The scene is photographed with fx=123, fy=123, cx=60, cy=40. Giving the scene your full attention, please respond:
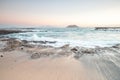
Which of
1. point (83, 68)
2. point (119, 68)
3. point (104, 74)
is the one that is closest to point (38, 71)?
point (83, 68)

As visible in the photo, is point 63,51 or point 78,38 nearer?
point 63,51

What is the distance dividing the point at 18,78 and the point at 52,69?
1045mm

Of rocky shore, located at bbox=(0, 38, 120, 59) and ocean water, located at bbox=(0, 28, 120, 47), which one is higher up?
rocky shore, located at bbox=(0, 38, 120, 59)

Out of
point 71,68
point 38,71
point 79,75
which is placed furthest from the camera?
point 71,68

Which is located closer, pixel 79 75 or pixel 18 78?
pixel 18 78

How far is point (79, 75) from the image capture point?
10.8 feet

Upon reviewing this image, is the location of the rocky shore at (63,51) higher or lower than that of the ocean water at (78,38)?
higher

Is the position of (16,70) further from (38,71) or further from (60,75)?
(60,75)

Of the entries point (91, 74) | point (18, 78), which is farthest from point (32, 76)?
point (91, 74)

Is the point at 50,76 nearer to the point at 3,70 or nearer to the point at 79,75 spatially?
the point at 79,75

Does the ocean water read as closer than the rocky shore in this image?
No

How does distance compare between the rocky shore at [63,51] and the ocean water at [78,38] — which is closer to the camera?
the rocky shore at [63,51]

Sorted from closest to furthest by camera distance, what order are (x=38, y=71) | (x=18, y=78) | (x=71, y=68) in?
1. (x=18, y=78)
2. (x=38, y=71)
3. (x=71, y=68)

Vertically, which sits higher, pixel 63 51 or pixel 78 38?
pixel 63 51
